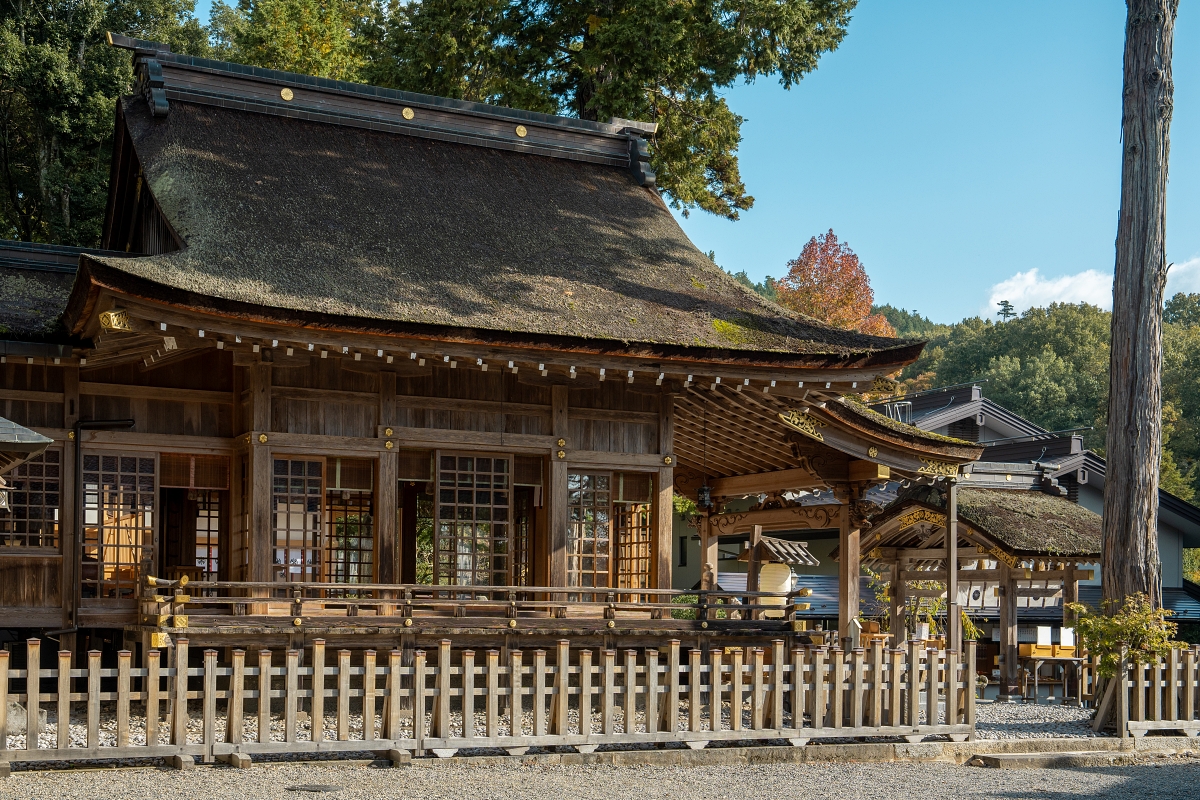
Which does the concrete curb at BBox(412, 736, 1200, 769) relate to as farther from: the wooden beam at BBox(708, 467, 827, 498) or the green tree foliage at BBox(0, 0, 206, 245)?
the green tree foliage at BBox(0, 0, 206, 245)

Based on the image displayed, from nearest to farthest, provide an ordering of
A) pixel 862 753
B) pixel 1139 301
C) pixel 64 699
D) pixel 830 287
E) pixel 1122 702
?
pixel 64 699
pixel 862 753
pixel 1122 702
pixel 1139 301
pixel 830 287

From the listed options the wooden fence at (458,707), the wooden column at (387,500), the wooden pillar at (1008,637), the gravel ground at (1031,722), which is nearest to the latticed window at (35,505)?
the wooden fence at (458,707)

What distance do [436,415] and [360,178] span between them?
4.09m

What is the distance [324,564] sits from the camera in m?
14.5

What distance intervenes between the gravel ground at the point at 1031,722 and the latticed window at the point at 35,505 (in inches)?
400

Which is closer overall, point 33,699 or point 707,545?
point 33,699

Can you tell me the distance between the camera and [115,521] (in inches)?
562

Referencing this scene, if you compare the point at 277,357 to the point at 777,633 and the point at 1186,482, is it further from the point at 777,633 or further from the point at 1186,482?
the point at 1186,482

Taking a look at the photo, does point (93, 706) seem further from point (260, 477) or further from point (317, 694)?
point (260, 477)

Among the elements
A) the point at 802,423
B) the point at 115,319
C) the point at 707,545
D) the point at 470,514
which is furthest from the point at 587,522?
the point at 115,319

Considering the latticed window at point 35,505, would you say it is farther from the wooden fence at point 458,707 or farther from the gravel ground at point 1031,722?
the gravel ground at point 1031,722

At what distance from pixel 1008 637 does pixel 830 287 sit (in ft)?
88.0

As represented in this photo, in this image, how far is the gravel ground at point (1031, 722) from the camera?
13.5 meters

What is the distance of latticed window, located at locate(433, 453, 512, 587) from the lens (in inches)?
589
